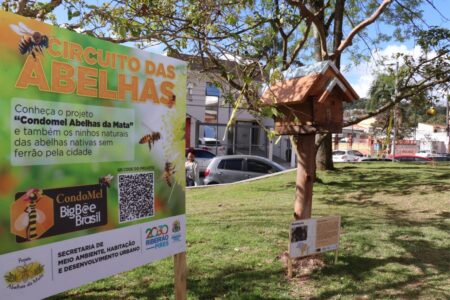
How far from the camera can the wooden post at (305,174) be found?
215 inches

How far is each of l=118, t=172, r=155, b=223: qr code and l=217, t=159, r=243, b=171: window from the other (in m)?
12.5

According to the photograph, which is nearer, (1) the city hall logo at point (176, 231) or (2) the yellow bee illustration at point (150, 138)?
(2) the yellow bee illustration at point (150, 138)

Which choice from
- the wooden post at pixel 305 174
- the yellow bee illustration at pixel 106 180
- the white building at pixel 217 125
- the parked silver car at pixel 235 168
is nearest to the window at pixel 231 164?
the parked silver car at pixel 235 168

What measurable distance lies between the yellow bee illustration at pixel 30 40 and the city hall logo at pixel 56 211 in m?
0.76

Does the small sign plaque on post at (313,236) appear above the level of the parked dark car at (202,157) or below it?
below

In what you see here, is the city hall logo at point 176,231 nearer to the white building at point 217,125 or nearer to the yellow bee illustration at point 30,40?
the yellow bee illustration at point 30,40

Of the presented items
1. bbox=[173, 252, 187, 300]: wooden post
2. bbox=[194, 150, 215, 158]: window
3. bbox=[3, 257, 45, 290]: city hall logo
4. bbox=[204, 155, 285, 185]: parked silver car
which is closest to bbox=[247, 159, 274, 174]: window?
bbox=[204, 155, 285, 185]: parked silver car

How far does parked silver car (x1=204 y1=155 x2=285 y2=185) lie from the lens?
15.6m

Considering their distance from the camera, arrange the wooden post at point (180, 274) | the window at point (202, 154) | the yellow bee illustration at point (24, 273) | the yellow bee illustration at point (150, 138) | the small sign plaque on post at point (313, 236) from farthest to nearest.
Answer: the window at point (202, 154), the small sign plaque on post at point (313, 236), the wooden post at point (180, 274), the yellow bee illustration at point (150, 138), the yellow bee illustration at point (24, 273)

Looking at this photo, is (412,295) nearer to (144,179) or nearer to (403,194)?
(144,179)

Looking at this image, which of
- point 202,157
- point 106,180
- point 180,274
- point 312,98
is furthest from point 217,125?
point 106,180

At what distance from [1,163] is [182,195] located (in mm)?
1489

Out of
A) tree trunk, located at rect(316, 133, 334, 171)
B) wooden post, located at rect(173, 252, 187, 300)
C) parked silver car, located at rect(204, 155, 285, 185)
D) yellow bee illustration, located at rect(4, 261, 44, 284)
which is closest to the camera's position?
yellow bee illustration, located at rect(4, 261, 44, 284)

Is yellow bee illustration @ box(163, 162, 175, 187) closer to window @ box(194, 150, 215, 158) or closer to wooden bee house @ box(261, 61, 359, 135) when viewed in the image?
wooden bee house @ box(261, 61, 359, 135)
